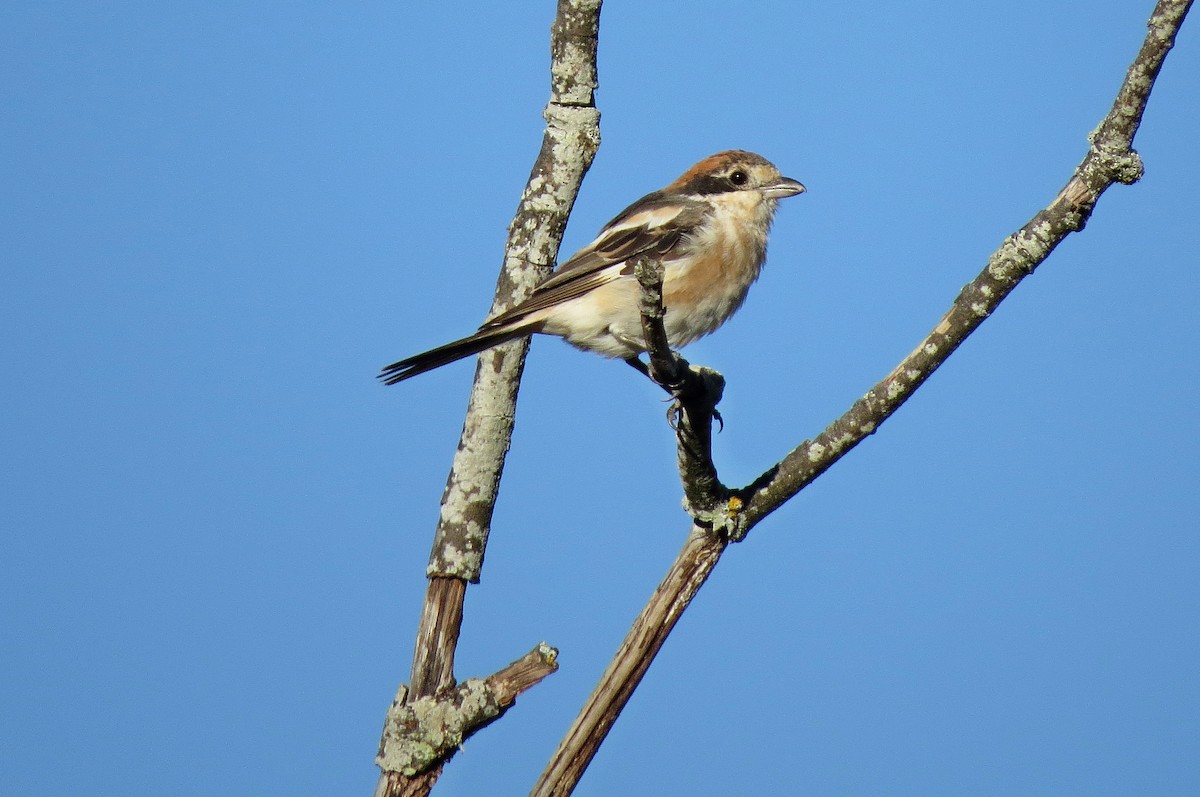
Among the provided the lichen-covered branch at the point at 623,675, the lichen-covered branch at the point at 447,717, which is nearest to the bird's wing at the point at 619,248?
the lichen-covered branch at the point at 623,675

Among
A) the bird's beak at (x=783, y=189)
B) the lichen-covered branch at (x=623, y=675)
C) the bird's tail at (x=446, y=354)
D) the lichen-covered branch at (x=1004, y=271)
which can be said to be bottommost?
the lichen-covered branch at (x=623, y=675)

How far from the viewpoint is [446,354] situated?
4.86 meters

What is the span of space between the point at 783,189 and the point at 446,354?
206cm

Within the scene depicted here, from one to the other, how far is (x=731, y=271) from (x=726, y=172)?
70 centimetres

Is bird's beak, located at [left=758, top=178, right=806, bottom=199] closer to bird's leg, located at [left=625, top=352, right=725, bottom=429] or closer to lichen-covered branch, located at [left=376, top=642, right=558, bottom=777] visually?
bird's leg, located at [left=625, top=352, right=725, bottom=429]

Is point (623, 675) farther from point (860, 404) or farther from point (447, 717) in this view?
point (860, 404)

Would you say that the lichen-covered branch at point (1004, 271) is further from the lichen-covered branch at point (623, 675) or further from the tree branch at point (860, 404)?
the lichen-covered branch at point (623, 675)

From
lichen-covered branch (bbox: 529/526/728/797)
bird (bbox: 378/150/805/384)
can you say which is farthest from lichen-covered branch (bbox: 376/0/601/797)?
lichen-covered branch (bbox: 529/526/728/797)

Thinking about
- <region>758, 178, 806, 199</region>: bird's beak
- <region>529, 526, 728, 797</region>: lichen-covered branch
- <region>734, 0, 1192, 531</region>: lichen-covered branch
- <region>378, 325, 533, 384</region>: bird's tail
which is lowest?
<region>529, 526, 728, 797</region>: lichen-covered branch

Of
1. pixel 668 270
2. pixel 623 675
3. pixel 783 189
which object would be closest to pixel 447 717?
pixel 623 675

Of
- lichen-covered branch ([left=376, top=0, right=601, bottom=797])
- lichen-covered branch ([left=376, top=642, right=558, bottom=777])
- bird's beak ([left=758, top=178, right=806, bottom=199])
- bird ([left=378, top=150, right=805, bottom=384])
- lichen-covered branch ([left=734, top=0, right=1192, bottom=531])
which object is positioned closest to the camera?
lichen-covered branch ([left=734, top=0, right=1192, bottom=531])

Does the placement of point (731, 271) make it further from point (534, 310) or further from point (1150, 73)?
point (1150, 73)

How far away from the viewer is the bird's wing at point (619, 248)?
4.97 meters

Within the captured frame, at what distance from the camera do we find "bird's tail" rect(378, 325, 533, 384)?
15.9 feet
